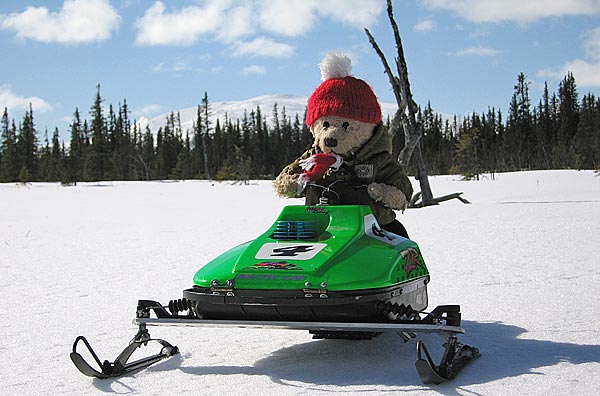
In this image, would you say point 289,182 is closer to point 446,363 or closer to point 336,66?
point 336,66

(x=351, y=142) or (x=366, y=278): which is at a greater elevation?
(x=351, y=142)

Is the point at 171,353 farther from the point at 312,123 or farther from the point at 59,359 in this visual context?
the point at 312,123

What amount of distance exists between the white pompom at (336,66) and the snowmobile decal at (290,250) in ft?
5.36

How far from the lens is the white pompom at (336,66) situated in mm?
4996

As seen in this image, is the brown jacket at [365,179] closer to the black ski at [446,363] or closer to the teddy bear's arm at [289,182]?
the teddy bear's arm at [289,182]

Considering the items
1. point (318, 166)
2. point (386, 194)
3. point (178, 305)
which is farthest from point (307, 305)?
point (318, 166)

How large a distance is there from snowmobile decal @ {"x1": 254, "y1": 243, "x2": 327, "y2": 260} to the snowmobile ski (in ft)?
2.66

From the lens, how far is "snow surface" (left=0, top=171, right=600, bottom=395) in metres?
3.48

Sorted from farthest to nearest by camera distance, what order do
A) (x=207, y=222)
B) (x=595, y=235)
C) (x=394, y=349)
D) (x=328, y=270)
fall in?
(x=207, y=222) → (x=595, y=235) → (x=394, y=349) → (x=328, y=270)

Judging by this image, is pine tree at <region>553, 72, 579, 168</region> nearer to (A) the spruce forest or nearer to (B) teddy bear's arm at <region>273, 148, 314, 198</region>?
(A) the spruce forest

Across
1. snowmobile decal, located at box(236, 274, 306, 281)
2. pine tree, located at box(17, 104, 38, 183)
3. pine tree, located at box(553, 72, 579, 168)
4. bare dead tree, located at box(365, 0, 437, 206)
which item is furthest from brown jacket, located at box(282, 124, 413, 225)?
pine tree, located at box(17, 104, 38, 183)

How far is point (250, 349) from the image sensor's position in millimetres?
4316

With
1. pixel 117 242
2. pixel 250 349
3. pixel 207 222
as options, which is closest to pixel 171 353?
pixel 250 349

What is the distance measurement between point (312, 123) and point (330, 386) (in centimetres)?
226
